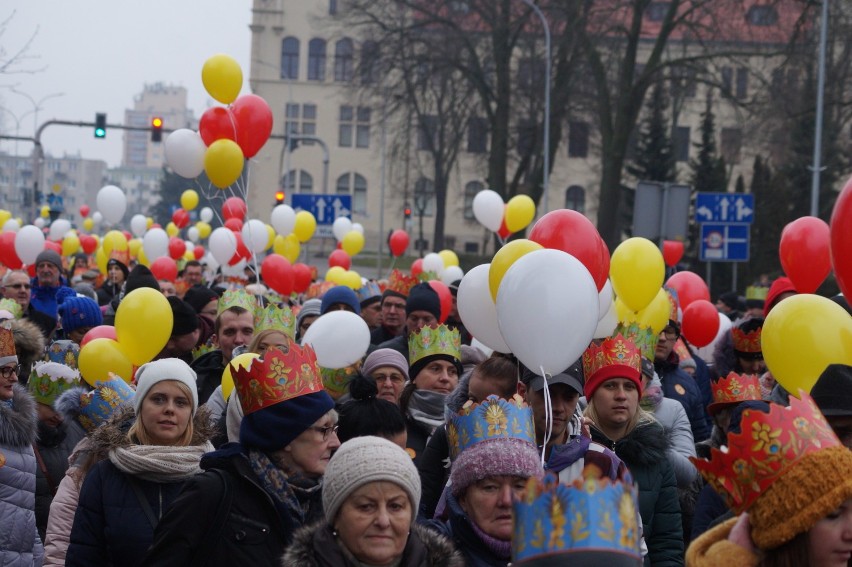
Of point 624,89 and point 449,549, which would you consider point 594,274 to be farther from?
point 624,89

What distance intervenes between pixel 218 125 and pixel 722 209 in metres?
7.42

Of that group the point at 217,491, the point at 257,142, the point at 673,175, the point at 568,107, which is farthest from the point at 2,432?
the point at 673,175

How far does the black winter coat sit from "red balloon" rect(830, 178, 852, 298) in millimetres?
1036

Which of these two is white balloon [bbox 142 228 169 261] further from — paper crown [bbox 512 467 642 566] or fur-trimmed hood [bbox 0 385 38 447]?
paper crown [bbox 512 467 642 566]

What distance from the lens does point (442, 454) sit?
17.7ft

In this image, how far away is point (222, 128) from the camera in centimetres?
1158

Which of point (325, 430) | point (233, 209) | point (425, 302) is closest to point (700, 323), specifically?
point (425, 302)

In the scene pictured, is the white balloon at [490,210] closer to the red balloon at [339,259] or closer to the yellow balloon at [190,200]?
the red balloon at [339,259]

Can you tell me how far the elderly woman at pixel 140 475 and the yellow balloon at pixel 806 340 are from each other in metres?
2.51

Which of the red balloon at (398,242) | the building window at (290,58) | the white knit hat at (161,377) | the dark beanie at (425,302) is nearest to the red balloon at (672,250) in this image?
the red balloon at (398,242)

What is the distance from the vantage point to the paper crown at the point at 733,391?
645 cm

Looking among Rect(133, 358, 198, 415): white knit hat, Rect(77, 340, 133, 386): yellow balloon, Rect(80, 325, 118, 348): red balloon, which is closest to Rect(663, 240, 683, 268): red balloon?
Rect(80, 325, 118, 348): red balloon

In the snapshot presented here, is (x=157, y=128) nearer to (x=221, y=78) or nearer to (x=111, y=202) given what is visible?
(x=111, y=202)

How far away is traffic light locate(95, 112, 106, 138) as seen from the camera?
2977 centimetres
